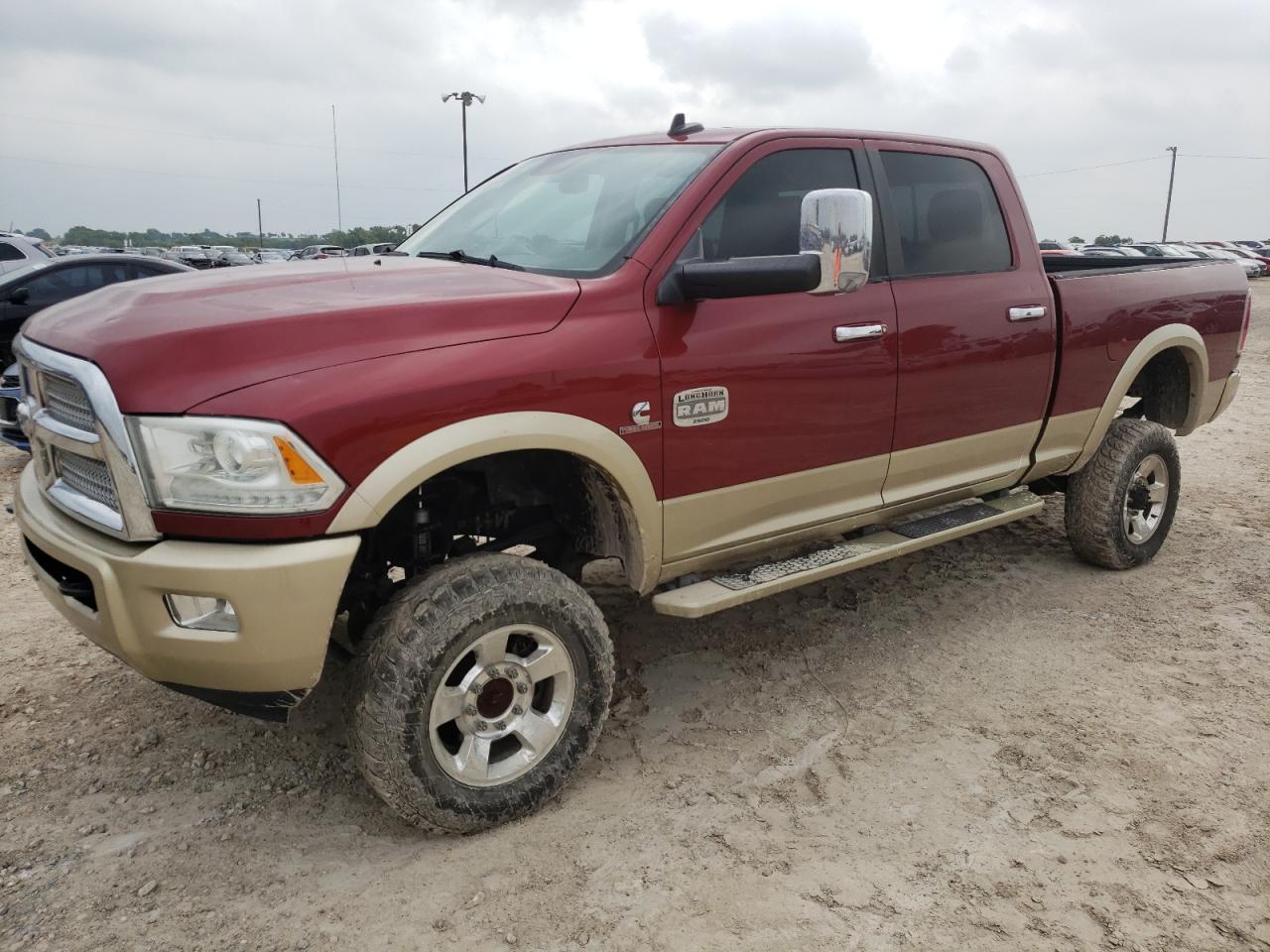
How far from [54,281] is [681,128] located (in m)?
7.90

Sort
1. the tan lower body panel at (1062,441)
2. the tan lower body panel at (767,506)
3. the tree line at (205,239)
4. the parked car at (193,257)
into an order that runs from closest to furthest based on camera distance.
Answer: the tan lower body panel at (767,506) → the tan lower body panel at (1062,441) → the parked car at (193,257) → the tree line at (205,239)

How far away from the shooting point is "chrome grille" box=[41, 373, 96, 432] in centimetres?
250

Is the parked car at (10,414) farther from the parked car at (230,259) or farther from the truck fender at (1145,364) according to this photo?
the parked car at (230,259)

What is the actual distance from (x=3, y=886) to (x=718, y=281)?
256cm

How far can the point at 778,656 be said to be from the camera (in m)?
4.16

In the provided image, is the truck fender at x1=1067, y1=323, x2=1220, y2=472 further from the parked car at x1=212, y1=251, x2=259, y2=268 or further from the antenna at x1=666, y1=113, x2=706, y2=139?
the parked car at x1=212, y1=251, x2=259, y2=268

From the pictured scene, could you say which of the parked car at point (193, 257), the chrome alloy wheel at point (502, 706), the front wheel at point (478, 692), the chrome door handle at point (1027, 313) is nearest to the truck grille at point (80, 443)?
the front wheel at point (478, 692)

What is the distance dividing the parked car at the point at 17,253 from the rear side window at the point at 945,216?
42.3 feet

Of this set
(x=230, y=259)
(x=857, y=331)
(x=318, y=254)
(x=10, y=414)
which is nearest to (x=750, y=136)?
(x=857, y=331)

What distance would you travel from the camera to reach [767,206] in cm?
346

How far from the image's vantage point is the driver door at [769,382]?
3115mm

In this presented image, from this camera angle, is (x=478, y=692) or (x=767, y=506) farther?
(x=767, y=506)

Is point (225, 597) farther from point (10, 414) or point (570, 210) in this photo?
point (10, 414)

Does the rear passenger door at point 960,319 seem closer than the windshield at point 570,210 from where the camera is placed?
No
